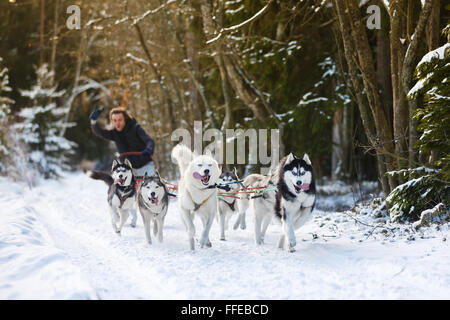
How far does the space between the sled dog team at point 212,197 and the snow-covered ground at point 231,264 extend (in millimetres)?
294

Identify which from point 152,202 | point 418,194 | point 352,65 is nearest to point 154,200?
point 152,202

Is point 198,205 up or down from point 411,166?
down

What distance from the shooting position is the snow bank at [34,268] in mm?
3447

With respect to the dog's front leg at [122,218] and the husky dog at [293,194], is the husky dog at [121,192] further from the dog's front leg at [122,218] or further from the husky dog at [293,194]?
the husky dog at [293,194]

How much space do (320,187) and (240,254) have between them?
7855mm

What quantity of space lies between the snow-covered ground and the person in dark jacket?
3.93 ft

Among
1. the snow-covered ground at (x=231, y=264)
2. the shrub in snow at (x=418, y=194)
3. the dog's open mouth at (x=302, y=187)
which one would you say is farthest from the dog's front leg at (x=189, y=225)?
the shrub in snow at (x=418, y=194)

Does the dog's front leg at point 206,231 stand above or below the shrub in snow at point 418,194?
below

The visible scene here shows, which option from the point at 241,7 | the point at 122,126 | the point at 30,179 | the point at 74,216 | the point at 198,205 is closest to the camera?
the point at 198,205

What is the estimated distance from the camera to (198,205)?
218 inches

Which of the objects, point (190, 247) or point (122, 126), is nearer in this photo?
point (190, 247)

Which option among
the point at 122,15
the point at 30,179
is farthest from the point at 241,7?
the point at 30,179

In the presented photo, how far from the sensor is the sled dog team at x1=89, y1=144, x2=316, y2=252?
511 centimetres
